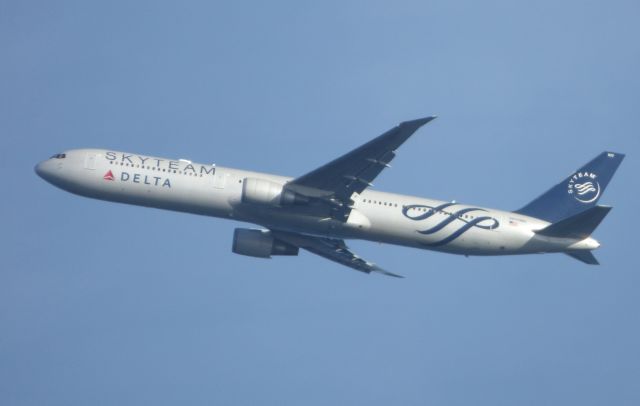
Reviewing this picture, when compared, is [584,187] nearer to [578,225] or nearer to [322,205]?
[578,225]

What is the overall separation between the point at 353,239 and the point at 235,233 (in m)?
8.13

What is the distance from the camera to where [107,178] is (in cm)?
6144

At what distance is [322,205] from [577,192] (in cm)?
1745

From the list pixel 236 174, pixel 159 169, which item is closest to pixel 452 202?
pixel 236 174

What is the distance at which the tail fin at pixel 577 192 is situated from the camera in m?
65.6

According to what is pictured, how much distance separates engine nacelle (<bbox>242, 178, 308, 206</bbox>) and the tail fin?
51.7 feet

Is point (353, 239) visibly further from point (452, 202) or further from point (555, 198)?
point (555, 198)

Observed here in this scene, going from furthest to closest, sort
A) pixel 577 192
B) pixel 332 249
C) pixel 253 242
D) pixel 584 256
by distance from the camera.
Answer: pixel 332 249, pixel 577 192, pixel 253 242, pixel 584 256

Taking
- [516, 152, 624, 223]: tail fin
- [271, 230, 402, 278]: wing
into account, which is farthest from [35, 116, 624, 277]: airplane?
[271, 230, 402, 278]: wing

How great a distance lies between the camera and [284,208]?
2386 inches

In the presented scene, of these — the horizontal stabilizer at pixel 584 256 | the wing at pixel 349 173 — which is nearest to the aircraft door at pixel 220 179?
the wing at pixel 349 173

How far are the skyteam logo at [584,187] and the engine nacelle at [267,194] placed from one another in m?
18.3

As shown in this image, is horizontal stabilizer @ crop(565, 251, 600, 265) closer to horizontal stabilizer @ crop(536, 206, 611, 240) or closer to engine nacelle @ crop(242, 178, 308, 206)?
horizontal stabilizer @ crop(536, 206, 611, 240)

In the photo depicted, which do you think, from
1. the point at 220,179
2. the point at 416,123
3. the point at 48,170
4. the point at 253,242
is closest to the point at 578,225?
the point at 416,123
